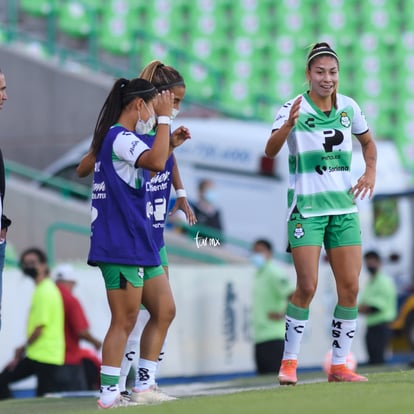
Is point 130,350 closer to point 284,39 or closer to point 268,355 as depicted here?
point 268,355

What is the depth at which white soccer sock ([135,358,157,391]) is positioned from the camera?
791 centimetres

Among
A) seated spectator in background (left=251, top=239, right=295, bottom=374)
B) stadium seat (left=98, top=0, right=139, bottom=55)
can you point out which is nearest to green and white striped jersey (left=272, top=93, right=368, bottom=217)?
seated spectator in background (left=251, top=239, right=295, bottom=374)

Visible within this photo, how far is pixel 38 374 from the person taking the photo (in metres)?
12.3

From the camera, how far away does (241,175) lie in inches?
818

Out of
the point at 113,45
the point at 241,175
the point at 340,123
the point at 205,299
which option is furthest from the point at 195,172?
the point at 340,123

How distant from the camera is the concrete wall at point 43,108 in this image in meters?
21.8

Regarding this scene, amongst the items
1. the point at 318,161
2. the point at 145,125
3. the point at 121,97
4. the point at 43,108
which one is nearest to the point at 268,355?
the point at 318,161

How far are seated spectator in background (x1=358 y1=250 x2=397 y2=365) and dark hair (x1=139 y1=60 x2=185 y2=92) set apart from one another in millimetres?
10122

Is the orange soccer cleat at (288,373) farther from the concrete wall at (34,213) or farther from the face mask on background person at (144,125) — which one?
the concrete wall at (34,213)

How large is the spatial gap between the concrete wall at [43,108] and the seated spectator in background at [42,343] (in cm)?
985

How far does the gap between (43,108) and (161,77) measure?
1414 centimetres

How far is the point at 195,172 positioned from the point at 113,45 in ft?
21.1

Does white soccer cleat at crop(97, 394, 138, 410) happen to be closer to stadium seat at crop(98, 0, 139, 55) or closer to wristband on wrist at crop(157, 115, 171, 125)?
wristband on wrist at crop(157, 115, 171, 125)

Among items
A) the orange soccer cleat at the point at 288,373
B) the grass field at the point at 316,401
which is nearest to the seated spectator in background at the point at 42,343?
the grass field at the point at 316,401
